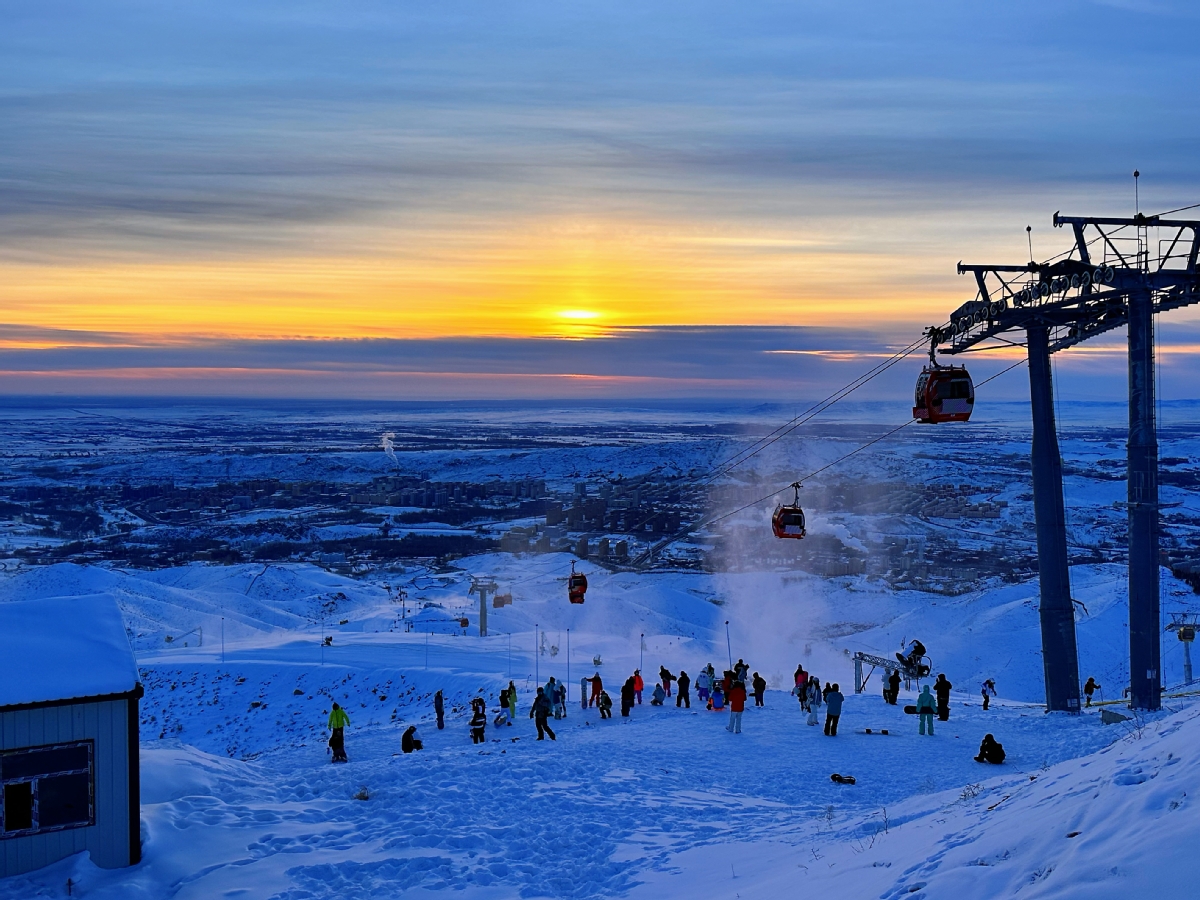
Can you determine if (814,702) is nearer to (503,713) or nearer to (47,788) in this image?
(503,713)

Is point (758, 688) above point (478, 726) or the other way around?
above

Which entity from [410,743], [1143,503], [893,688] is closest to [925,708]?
[893,688]

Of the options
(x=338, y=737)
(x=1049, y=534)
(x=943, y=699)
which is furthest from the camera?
(x=1049, y=534)

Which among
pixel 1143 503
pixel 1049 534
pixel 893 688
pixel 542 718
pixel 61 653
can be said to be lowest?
pixel 893 688

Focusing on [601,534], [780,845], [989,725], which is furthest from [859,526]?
[780,845]

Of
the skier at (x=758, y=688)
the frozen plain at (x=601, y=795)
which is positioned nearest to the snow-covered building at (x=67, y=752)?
the frozen plain at (x=601, y=795)

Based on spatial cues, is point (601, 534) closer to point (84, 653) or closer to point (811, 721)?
point (811, 721)

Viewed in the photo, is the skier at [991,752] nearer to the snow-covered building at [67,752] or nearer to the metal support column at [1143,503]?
the metal support column at [1143,503]
